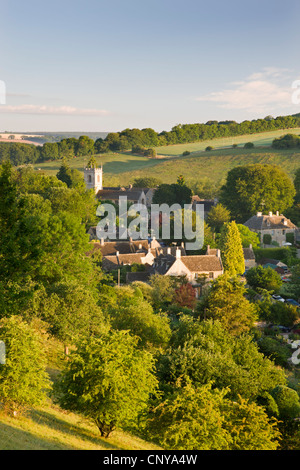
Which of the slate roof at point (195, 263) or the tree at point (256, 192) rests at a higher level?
the tree at point (256, 192)

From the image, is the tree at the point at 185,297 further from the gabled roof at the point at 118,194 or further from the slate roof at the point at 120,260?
the gabled roof at the point at 118,194

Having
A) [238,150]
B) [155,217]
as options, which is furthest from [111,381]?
[238,150]

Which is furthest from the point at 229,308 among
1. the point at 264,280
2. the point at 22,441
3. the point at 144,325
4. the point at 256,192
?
the point at 256,192

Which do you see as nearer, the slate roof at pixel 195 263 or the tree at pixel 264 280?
the tree at pixel 264 280

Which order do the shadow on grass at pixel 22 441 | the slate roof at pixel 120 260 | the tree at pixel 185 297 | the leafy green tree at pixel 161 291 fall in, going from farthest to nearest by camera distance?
1. the slate roof at pixel 120 260
2. the leafy green tree at pixel 161 291
3. the tree at pixel 185 297
4. the shadow on grass at pixel 22 441

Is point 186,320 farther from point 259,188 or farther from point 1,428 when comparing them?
point 259,188

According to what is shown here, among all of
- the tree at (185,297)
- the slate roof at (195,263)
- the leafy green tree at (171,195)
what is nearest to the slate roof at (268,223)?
the leafy green tree at (171,195)

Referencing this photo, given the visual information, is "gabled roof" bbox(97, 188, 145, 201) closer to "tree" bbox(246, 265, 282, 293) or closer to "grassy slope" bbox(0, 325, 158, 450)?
"tree" bbox(246, 265, 282, 293)

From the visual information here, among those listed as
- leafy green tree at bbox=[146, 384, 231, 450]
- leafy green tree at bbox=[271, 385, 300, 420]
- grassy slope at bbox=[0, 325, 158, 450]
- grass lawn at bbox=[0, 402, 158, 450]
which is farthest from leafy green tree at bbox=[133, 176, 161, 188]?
leafy green tree at bbox=[146, 384, 231, 450]
